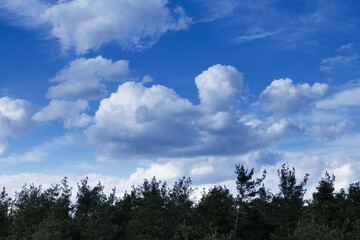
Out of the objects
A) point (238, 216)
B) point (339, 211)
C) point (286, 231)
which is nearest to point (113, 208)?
point (238, 216)

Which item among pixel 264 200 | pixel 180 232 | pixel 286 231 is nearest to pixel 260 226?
pixel 286 231

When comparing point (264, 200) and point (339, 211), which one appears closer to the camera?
point (339, 211)

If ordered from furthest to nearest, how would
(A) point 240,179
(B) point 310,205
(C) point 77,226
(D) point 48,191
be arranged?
(D) point 48,191, (C) point 77,226, (B) point 310,205, (A) point 240,179

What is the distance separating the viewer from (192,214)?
91688 mm

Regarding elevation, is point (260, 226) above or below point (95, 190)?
below

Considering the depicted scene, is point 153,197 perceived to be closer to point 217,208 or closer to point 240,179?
point 217,208

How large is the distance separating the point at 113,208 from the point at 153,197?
16.1 metres

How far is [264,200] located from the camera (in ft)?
295

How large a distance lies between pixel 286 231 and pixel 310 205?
7822 mm

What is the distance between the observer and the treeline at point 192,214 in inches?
2771

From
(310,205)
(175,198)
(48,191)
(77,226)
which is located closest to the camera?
(310,205)

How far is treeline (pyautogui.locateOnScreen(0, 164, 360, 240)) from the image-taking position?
7038 centimetres

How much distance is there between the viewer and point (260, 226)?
257ft

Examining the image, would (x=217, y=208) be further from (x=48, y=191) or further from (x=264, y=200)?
(x=48, y=191)
